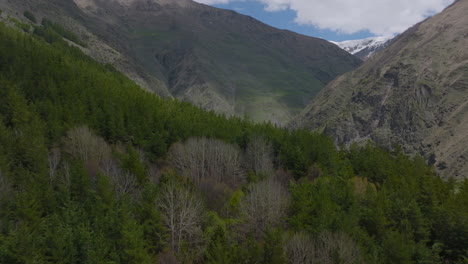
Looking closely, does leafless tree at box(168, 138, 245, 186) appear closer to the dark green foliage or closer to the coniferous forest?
the coniferous forest

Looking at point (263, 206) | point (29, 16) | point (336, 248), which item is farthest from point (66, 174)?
point (29, 16)

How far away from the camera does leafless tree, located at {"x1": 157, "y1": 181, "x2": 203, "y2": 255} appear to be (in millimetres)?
33531

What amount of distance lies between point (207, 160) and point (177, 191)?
76.3 ft

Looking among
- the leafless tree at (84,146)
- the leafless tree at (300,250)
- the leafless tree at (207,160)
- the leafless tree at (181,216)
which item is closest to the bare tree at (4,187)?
the leafless tree at (84,146)

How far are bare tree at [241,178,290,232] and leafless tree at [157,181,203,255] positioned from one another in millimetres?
5728

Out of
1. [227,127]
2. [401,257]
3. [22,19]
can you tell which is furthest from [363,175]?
[22,19]

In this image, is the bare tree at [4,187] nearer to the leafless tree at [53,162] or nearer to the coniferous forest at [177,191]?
the coniferous forest at [177,191]

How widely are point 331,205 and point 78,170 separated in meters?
29.3

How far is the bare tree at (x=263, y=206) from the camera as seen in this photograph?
124 ft

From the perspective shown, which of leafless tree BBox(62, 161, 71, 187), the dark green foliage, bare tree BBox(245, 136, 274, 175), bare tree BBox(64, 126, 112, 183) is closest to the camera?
leafless tree BBox(62, 161, 71, 187)

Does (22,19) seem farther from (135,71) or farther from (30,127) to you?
(30,127)

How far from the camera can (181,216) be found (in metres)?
33.8

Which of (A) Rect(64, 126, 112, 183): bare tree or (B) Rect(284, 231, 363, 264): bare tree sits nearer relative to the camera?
(B) Rect(284, 231, 363, 264): bare tree

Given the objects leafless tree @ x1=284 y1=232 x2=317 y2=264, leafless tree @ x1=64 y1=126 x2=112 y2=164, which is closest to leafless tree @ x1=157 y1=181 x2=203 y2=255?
leafless tree @ x1=284 y1=232 x2=317 y2=264
